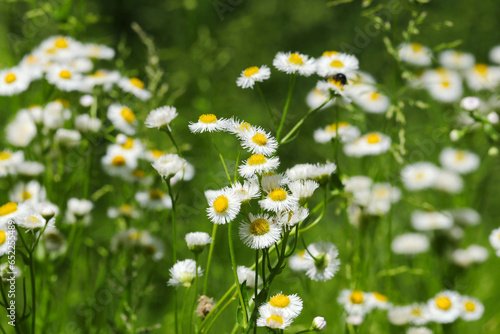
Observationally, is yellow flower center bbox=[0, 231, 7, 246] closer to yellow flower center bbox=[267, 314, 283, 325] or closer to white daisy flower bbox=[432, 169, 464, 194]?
yellow flower center bbox=[267, 314, 283, 325]

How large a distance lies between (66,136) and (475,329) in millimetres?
1081

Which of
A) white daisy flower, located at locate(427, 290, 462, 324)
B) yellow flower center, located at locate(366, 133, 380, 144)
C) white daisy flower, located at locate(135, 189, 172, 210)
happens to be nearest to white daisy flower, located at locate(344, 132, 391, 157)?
yellow flower center, located at locate(366, 133, 380, 144)

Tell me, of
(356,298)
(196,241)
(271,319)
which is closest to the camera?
(271,319)

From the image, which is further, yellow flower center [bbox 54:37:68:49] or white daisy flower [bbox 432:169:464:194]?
white daisy flower [bbox 432:169:464:194]

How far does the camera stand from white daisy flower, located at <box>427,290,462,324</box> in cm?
101

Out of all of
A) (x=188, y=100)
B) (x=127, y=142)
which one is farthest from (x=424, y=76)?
(x=127, y=142)

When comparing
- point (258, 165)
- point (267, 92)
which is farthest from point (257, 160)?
point (267, 92)

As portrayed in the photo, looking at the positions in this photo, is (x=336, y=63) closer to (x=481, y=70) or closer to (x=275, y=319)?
(x=275, y=319)

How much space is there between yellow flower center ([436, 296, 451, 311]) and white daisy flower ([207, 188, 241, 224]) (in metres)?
0.60

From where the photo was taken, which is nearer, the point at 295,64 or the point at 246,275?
the point at 246,275

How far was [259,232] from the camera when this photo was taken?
616 millimetres

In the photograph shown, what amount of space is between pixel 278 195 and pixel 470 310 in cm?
64

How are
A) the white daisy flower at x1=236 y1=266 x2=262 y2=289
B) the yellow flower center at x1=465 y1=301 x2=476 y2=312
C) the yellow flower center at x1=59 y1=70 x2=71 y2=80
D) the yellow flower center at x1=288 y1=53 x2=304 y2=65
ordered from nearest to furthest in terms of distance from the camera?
the white daisy flower at x1=236 y1=266 x2=262 y2=289, the yellow flower center at x1=288 y1=53 x2=304 y2=65, the yellow flower center at x1=465 y1=301 x2=476 y2=312, the yellow flower center at x1=59 y1=70 x2=71 y2=80

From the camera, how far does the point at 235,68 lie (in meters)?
2.09
